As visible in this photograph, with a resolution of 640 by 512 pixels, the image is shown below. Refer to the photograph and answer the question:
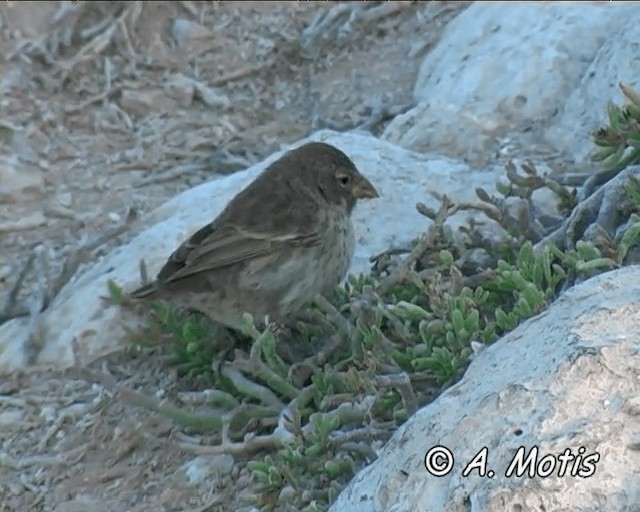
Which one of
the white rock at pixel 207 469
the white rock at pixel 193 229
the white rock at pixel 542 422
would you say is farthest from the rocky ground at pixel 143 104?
the white rock at pixel 542 422

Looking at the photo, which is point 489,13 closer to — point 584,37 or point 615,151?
point 584,37

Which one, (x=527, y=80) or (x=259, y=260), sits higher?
(x=259, y=260)

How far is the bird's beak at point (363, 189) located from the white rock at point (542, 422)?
2.18 metres

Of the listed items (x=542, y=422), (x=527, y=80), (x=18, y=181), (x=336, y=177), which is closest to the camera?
(x=542, y=422)

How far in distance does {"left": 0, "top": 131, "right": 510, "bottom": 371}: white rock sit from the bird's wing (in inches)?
13.9

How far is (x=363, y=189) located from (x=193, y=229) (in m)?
0.77

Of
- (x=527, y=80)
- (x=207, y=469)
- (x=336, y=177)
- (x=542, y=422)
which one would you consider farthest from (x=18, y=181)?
(x=542, y=422)

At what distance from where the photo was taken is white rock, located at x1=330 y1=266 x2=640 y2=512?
3.60 metres

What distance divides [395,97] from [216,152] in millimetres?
981

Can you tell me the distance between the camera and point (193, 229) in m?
6.44

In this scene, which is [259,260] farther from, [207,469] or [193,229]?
[207,469]

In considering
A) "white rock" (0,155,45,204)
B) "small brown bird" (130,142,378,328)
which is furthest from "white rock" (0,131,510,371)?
"white rock" (0,155,45,204)

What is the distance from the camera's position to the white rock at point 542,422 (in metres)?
3.60

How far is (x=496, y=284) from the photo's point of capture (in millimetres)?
5066
